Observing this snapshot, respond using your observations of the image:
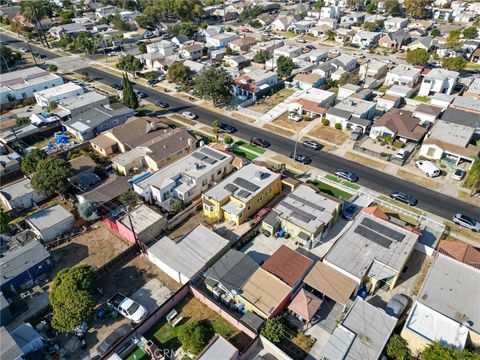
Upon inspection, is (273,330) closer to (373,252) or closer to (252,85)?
(373,252)

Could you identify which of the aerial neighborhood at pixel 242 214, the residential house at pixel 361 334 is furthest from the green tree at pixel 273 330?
the residential house at pixel 361 334

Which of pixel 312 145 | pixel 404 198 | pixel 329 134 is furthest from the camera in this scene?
pixel 329 134

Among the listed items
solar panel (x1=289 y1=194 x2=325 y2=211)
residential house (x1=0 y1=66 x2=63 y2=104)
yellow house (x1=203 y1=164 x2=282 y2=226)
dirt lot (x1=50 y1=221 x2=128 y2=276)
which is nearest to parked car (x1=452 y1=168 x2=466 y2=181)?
solar panel (x1=289 y1=194 x2=325 y2=211)

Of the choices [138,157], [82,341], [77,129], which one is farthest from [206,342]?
[77,129]

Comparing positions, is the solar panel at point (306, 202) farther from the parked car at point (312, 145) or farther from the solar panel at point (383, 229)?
the parked car at point (312, 145)

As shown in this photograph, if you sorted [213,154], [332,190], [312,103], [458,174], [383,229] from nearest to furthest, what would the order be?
[383,229] → [332,190] → [458,174] → [213,154] → [312,103]

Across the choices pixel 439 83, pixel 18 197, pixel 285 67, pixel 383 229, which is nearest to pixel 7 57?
pixel 18 197
